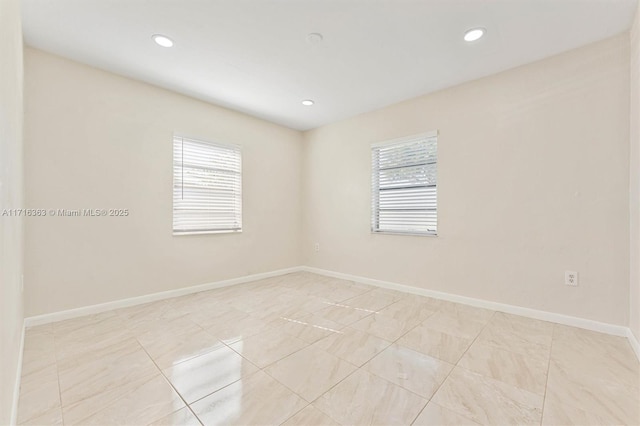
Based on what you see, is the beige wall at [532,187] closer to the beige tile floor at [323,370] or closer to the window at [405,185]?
the window at [405,185]

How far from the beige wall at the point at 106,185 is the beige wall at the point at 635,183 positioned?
4.20m

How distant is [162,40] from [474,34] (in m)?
2.72

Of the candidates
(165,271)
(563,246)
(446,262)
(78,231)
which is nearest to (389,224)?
(446,262)

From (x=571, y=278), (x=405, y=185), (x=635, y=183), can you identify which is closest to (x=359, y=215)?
(x=405, y=185)

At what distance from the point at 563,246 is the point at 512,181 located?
763 mm

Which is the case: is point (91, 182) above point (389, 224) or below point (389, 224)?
above

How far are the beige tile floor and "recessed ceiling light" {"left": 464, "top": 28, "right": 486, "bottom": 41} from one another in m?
2.58

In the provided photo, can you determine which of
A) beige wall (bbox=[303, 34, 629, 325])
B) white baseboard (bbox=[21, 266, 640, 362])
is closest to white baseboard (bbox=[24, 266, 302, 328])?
white baseboard (bbox=[21, 266, 640, 362])

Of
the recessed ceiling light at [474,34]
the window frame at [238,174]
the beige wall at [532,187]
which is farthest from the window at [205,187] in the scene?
the recessed ceiling light at [474,34]

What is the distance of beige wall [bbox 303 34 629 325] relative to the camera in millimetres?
2432

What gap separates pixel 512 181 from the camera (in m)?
2.90

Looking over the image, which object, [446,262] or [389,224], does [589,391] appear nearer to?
[446,262]

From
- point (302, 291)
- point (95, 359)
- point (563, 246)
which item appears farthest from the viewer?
point (302, 291)

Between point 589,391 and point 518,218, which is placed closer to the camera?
point 589,391
